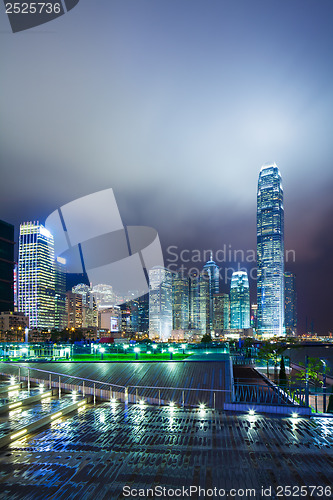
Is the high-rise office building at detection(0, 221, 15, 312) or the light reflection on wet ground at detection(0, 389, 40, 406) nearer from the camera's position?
the light reflection on wet ground at detection(0, 389, 40, 406)

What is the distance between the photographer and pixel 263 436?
1086 centimetres

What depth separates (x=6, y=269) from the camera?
15000cm

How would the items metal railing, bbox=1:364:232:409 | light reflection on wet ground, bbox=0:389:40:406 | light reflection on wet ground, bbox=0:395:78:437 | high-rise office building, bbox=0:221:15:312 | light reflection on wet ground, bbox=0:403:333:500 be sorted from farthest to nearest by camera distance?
1. high-rise office building, bbox=0:221:15:312
2. metal railing, bbox=1:364:232:409
3. light reflection on wet ground, bbox=0:389:40:406
4. light reflection on wet ground, bbox=0:395:78:437
5. light reflection on wet ground, bbox=0:403:333:500

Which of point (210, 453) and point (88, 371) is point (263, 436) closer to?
point (210, 453)

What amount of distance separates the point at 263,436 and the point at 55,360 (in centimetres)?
2027

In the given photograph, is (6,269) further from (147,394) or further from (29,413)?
(29,413)

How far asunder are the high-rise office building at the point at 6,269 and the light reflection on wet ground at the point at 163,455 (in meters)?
146

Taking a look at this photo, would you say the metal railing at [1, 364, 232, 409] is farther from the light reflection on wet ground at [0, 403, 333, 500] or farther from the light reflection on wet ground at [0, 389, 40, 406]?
the light reflection on wet ground at [0, 403, 333, 500]

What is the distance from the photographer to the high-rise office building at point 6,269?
482ft

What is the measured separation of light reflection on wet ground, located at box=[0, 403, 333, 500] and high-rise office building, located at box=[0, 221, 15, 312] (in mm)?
145951

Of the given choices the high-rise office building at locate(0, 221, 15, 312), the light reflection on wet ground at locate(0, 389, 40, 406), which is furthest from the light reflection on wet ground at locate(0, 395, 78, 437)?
the high-rise office building at locate(0, 221, 15, 312)

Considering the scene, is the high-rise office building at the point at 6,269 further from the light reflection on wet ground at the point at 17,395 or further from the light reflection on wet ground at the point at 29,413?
the light reflection on wet ground at the point at 29,413

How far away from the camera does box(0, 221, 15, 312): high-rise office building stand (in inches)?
5782

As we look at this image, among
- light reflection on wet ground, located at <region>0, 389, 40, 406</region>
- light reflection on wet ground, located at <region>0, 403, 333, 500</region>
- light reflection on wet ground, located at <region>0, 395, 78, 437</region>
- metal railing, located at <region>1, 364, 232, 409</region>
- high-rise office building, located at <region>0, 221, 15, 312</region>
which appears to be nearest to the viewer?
light reflection on wet ground, located at <region>0, 403, 333, 500</region>
